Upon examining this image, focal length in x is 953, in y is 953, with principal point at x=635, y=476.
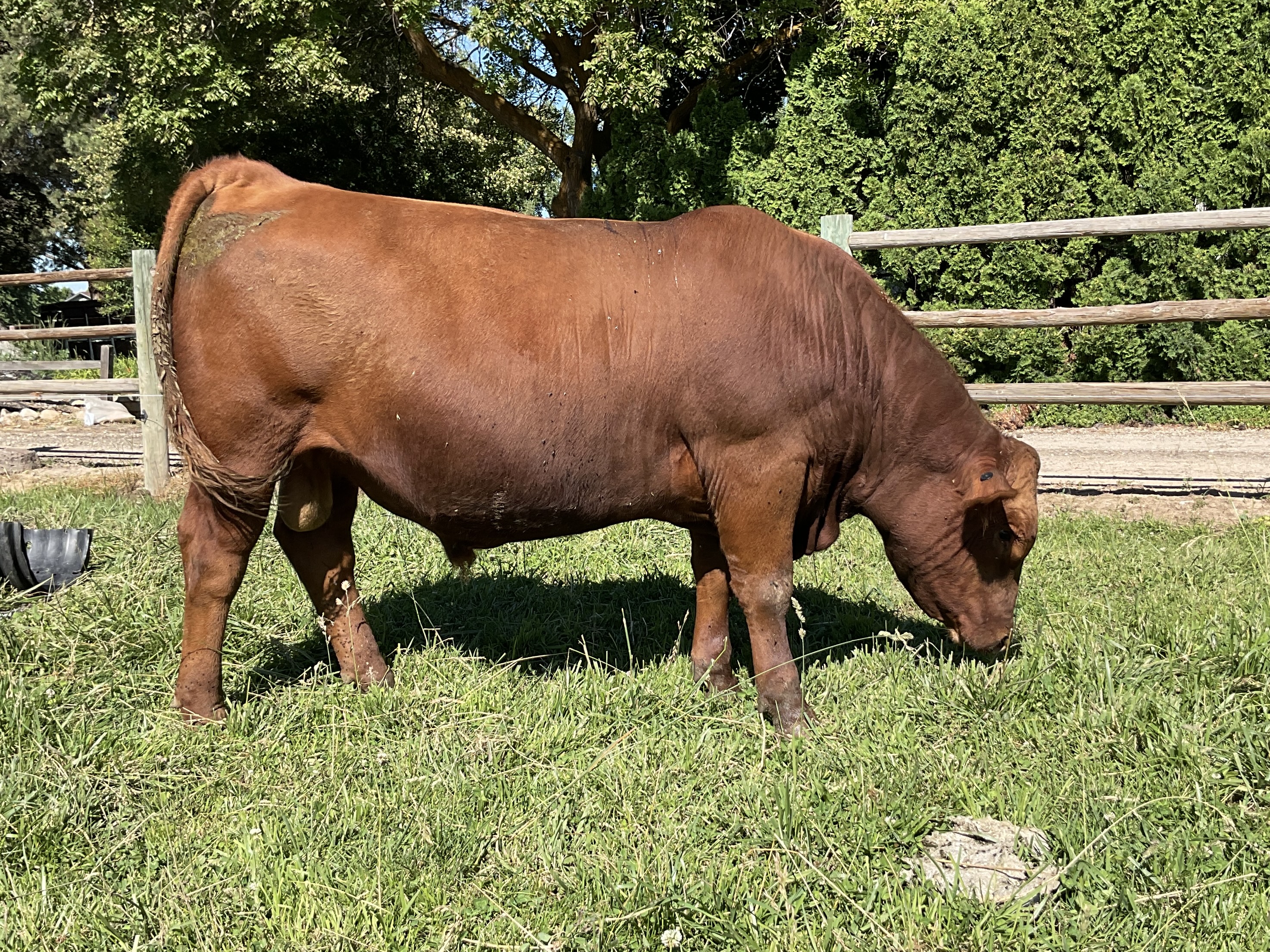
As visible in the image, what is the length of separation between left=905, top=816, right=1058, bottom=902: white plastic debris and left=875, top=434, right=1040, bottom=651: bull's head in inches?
52.1

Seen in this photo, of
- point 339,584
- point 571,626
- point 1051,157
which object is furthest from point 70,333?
point 1051,157

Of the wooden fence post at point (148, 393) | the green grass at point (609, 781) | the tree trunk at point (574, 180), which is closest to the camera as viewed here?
the green grass at point (609, 781)

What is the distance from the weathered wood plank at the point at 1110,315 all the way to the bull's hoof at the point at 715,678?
3.86m

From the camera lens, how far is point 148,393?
828cm

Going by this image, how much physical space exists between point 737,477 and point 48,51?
1486 cm

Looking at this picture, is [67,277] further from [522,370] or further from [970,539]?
[970,539]

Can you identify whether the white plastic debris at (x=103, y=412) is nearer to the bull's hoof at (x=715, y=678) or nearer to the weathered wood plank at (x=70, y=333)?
the weathered wood plank at (x=70, y=333)

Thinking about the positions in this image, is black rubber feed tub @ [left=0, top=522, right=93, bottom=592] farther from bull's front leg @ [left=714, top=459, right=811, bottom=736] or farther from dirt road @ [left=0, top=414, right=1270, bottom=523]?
dirt road @ [left=0, top=414, right=1270, bottom=523]

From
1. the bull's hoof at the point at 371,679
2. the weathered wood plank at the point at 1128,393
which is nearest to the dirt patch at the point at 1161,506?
the weathered wood plank at the point at 1128,393

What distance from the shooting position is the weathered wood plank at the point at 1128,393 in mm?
6809

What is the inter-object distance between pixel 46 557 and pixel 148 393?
13.0 ft

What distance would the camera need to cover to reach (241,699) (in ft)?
12.3

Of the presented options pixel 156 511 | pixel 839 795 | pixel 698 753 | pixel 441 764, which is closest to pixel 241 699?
pixel 441 764

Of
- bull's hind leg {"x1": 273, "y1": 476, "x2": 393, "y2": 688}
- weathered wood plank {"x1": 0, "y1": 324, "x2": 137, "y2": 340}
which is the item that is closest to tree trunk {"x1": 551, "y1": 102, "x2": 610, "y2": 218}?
weathered wood plank {"x1": 0, "y1": 324, "x2": 137, "y2": 340}
